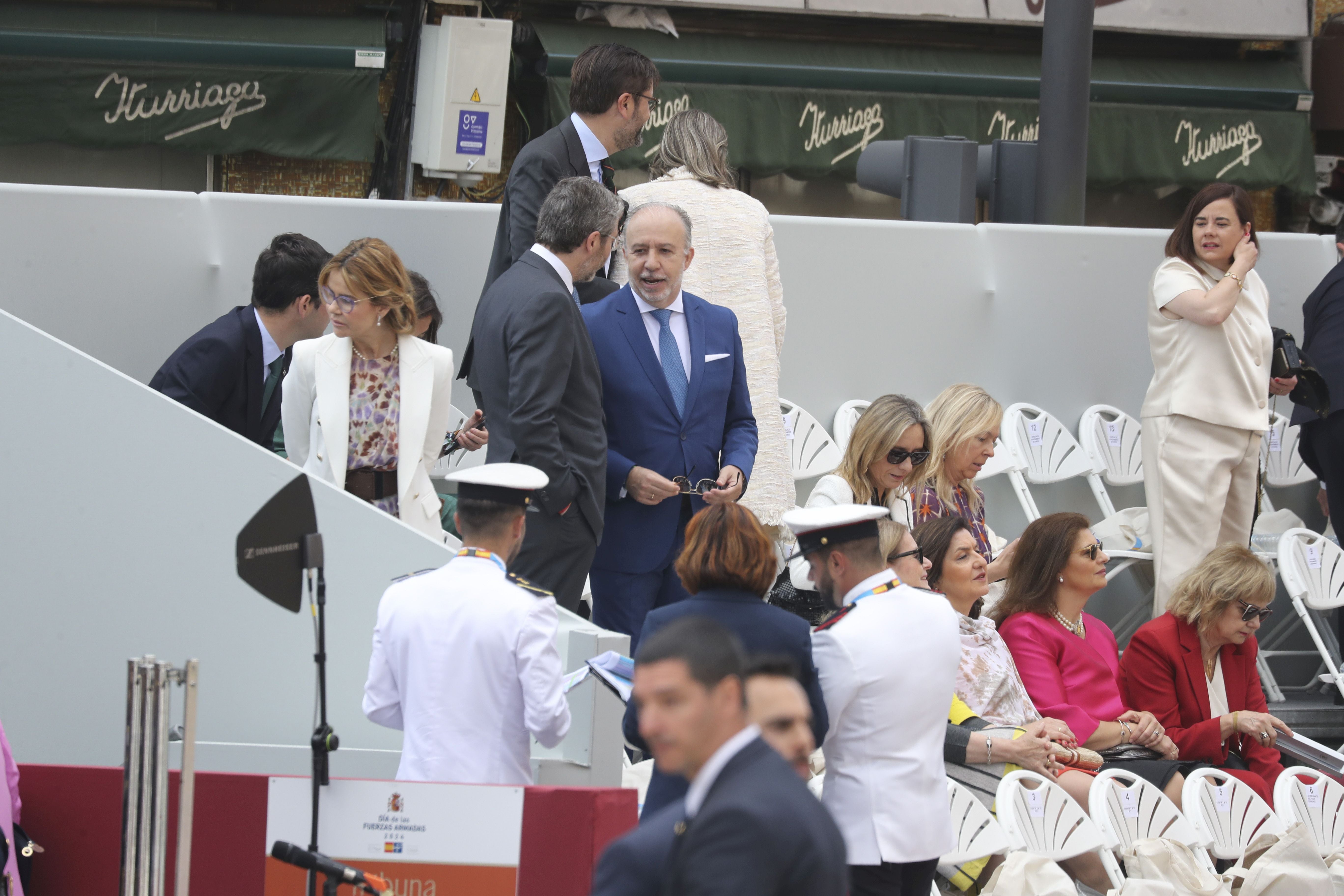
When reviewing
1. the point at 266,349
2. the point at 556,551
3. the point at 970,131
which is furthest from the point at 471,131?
the point at 556,551

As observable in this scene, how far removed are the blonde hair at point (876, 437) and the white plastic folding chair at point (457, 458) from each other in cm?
149

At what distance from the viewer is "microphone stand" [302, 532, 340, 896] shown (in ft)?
10.0

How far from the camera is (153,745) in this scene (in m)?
2.96

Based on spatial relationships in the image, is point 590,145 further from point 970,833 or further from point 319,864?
point 319,864

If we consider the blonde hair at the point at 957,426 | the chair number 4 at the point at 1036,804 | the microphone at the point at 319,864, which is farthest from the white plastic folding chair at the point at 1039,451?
the microphone at the point at 319,864

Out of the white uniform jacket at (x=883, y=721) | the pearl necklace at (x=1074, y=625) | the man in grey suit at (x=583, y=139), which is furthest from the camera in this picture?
the pearl necklace at (x=1074, y=625)

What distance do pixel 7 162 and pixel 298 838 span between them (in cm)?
759

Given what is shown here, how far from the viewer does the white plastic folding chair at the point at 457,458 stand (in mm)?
5914

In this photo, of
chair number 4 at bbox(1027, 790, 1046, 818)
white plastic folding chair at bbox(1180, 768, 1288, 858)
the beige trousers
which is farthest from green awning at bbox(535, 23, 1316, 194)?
chair number 4 at bbox(1027, 790, 1046, 818)

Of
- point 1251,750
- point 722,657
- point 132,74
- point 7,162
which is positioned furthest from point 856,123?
point 722,657

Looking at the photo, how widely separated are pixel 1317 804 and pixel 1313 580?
1502 millimetres

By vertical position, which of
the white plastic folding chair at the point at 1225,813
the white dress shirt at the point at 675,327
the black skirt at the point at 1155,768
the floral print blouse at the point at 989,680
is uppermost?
the white dress shirt at the point at 675,327

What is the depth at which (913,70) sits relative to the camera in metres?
10.9

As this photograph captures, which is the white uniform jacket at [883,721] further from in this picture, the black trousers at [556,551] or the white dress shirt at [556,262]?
the white dress shirt at [556,262]
